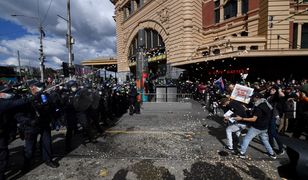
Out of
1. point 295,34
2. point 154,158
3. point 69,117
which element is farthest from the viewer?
point 295,34

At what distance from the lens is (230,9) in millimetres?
24078

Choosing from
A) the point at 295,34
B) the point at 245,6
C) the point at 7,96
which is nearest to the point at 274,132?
the point at 7,96

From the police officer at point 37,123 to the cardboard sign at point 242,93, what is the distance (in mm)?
5234

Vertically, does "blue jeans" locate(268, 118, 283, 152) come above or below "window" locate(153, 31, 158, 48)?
below

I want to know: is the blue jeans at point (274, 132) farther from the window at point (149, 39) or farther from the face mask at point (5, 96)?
the window at point (149, 39)

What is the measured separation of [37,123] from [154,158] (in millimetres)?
3239

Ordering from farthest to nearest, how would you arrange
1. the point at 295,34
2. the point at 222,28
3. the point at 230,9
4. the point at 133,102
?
the point at 222,28
the point at 230,9
the point at 295,34
the point at 133,102

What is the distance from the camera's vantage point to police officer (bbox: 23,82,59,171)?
4426 mm

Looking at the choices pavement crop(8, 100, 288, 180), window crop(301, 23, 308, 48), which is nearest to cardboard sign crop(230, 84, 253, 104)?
pavement crop(8, 100, 288, 180)

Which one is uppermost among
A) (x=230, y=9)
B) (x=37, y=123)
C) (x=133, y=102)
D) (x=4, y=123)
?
(x=230, y=9)

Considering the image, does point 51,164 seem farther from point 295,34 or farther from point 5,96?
point 295,34

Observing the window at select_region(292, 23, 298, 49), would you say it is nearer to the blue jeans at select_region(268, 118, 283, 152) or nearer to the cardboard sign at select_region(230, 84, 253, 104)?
the blue jeans at select_region(268, 118, 283, 152)

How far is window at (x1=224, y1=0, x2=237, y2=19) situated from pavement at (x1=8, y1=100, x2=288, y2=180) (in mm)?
20992

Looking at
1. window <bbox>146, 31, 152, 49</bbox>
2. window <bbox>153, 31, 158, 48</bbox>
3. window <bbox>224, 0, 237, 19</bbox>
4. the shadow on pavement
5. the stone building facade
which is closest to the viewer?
the shadow on pavement
